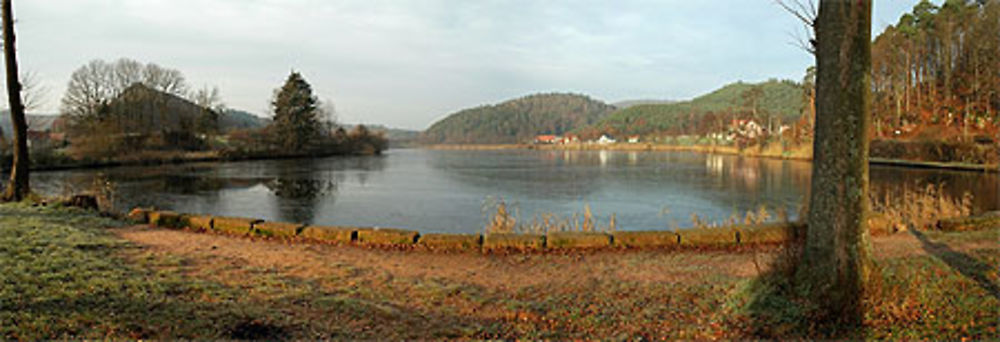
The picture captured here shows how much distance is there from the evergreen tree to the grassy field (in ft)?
147

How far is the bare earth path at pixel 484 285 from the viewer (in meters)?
3.74

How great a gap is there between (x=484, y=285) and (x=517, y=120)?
148 m

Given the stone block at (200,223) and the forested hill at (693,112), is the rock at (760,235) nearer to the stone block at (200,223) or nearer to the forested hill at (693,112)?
the stone block at (200,223)

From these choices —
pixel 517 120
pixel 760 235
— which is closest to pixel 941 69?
pixel 760 235

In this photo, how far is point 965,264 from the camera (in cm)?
506

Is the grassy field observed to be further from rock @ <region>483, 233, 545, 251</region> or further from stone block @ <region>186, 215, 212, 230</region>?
stone block @ <region>186, 215, 212, 230</region>

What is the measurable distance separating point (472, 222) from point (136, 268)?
7943 millimetres

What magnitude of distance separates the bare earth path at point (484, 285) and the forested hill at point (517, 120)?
382 ft

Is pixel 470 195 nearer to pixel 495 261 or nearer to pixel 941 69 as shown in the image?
pixel 495 261

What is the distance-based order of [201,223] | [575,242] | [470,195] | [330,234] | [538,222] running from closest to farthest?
[575,242] → [330,234] → [201,223] → [538,222] → [470,195]

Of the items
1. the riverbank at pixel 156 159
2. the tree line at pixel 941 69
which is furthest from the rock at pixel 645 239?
the tree line at pixel 941 69

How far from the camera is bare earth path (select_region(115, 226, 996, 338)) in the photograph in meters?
3.74

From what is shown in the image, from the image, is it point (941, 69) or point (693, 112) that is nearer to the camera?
point (941, 69)

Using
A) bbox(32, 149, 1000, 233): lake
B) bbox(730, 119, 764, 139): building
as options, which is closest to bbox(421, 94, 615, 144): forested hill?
bbox(730, 119, 764, 139): building
